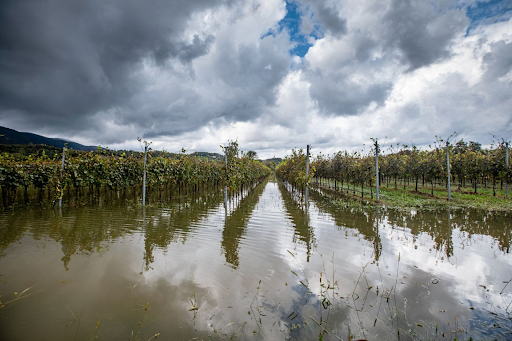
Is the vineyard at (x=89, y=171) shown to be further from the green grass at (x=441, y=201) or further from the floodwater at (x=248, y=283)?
the green grass at (x=441, y=201)

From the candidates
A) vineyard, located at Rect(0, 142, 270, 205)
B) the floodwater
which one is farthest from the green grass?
vineyard, located at Rect(0, 142, 270, 205)

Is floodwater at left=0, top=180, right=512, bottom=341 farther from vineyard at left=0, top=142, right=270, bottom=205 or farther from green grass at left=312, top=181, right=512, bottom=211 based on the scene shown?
green grass at left=312, top=181, right=512, bottom=211

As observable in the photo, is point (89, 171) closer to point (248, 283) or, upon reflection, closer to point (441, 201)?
point (248, 283)

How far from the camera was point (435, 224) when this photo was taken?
35.5ft

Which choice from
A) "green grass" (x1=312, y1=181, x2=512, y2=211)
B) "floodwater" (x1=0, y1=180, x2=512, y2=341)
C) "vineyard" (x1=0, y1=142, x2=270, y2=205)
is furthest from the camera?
"green grass" (x1=312, y1=181, x2=512, y2=211)

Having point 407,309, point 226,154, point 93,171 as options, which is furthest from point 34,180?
point 407,309

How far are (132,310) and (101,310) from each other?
528mm

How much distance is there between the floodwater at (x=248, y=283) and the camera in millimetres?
3594

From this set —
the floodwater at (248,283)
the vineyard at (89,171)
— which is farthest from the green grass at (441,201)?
the vineyard at (89,171)

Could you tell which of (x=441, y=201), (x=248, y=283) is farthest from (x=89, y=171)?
(x=441, y=201)

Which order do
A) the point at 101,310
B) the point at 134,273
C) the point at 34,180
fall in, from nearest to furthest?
the point at 101,310 → the point at 134,273 → the point at 34,180

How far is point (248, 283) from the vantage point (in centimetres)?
496

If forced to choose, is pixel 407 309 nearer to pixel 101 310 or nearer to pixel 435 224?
pixel 101 310

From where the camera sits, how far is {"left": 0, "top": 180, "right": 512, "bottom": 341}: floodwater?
359 centimetres
